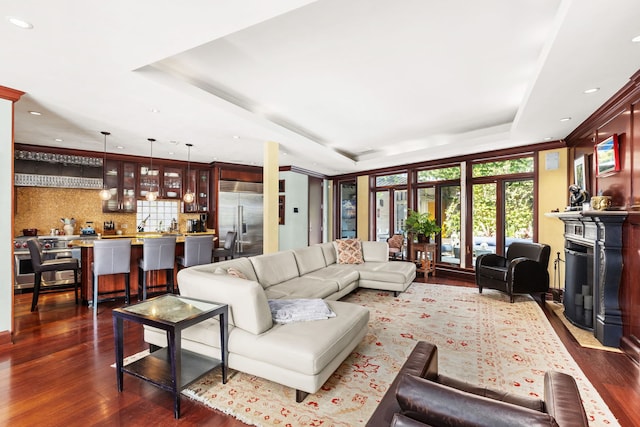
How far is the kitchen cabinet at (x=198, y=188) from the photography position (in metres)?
7.10

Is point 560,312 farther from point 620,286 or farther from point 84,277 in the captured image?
point 84,277

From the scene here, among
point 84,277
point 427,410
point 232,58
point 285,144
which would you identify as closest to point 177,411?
point 427,410

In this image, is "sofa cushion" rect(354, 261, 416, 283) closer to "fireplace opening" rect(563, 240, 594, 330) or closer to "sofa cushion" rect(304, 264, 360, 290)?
"sofa cushion" rect(304, 264, 360, 290)

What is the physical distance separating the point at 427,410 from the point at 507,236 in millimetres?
5842

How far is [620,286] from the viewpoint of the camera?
3.03 m

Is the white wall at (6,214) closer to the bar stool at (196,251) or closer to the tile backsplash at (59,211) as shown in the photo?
the bar stool at (196,251)

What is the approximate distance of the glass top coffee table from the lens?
1.95m

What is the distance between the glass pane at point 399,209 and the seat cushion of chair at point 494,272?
2.81 m

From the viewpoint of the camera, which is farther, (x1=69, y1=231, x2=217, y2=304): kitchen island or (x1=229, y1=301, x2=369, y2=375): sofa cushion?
(x1=69, y1=231, x2=217, y2=304): kitchen island

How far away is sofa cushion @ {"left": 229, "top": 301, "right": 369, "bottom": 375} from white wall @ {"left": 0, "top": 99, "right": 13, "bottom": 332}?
97.7 inches

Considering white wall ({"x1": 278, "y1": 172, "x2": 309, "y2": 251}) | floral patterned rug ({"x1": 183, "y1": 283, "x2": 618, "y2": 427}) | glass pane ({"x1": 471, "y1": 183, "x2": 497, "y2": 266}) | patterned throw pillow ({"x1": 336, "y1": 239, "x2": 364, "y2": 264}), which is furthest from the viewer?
white wall ({"x1": 278, "y1": 172, "x2": 309, "y2": 251})

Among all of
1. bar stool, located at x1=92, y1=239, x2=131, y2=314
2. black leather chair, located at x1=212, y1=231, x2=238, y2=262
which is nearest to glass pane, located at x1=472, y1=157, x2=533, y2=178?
black leather chair, located at x1=212, y1=231, x2=238, y2=262

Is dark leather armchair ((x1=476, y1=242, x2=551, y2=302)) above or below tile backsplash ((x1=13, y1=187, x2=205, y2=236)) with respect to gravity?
below

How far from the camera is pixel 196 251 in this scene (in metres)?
4.90
